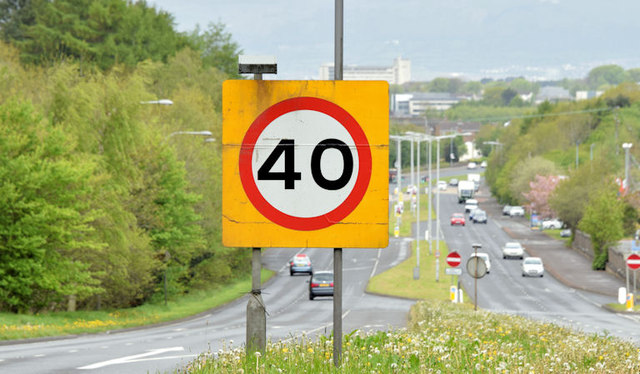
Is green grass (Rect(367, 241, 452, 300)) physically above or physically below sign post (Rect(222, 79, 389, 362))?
below

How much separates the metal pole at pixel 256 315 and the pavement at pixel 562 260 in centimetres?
6015

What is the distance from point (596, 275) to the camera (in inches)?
3044

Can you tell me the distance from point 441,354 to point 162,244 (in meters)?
44.5

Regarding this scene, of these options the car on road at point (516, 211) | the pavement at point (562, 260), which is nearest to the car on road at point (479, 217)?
the pavement at point (562, 260)

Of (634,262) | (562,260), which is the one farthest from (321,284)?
(562,260)

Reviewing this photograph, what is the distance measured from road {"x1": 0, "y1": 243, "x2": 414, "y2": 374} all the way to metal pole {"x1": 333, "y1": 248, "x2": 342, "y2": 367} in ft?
4.32

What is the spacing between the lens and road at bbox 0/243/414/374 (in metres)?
18.6

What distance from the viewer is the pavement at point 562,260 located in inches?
2830

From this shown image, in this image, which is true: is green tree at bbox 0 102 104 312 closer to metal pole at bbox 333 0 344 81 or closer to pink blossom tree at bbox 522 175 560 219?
metal pole at bbox 333 0 344 81

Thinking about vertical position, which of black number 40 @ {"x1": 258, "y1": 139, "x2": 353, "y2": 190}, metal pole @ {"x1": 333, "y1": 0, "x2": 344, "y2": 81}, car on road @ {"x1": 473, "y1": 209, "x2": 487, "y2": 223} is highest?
metal pole @ {"x1": 333, "y1": 0, "x2": 344, "y2": 81}

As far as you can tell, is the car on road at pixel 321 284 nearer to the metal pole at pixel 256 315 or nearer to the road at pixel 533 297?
the road at pixel 533 297

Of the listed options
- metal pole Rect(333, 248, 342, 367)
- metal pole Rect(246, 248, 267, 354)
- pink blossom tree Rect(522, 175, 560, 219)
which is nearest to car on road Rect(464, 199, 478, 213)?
pink blossom tree Rect(522, 175, 560, 219)

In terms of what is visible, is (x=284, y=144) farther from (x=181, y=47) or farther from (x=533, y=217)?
(x=533, y=217)

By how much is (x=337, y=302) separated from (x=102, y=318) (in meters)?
34.7
